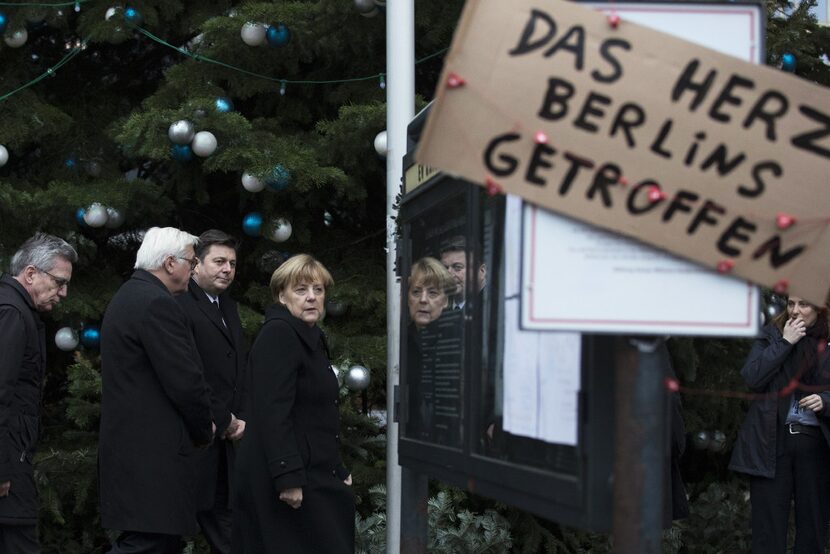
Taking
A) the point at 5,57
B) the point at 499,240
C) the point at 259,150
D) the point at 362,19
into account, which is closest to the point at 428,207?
the point at 499,240

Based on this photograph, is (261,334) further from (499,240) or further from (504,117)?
(504,117)

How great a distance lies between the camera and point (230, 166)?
7477 millimetres

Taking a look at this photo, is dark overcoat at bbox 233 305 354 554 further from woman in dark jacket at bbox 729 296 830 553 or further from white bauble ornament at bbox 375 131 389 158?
woman in dark jacket at bbox 729 296 830 553

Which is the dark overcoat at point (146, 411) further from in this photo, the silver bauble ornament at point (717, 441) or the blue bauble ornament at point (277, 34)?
the silver bauble ornament at point (717, 441)

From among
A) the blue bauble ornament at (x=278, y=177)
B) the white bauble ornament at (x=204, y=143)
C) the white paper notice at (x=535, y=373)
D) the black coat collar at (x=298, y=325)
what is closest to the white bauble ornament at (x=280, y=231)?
the blue bauble ornament at (x=278, y=177)

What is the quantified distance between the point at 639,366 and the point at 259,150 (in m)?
5.11

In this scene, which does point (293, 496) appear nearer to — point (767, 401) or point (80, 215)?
point (767, 401)

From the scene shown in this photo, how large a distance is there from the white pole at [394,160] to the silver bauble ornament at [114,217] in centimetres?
203

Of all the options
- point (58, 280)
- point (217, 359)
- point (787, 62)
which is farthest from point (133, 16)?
point (787, 62)

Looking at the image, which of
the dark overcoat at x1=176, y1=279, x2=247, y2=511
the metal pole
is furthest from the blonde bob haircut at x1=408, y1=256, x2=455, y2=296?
the dark overcoat at x1=176, y1=279, x2=247, y2=511

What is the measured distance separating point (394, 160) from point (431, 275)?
2.34 meters

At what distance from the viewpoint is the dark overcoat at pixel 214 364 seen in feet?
23.4

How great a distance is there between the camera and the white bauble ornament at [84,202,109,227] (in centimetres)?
773

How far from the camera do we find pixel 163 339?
19.9 feet
